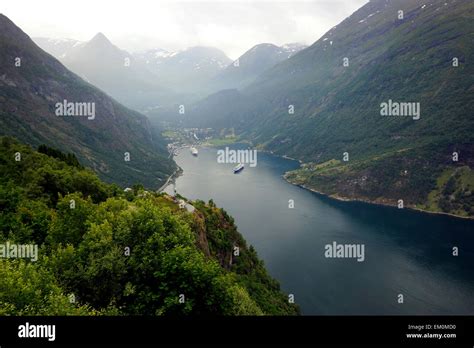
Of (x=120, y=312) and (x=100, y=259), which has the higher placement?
(x=100, y=259)

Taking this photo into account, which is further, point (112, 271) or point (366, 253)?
point (366, 253)

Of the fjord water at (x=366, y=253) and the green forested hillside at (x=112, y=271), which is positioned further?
the fjord water at (x=366, y=253)

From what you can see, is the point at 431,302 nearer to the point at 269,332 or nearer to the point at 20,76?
the point at 269,332

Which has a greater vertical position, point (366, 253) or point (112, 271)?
point (112, 271)

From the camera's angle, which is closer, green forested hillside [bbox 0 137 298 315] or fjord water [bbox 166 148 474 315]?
green forested hillside [bbox 0 137 298 315]

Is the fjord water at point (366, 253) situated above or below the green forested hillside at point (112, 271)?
below

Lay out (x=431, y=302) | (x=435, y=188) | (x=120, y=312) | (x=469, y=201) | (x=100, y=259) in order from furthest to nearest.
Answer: (x=435, y=188), (x=469, y=201), (x=431, y=302), (x=100, y=259), (x=120, y=312)

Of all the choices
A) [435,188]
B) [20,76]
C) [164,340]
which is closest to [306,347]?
[164,340]

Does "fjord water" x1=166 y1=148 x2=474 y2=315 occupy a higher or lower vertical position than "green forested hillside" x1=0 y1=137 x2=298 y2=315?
lower
